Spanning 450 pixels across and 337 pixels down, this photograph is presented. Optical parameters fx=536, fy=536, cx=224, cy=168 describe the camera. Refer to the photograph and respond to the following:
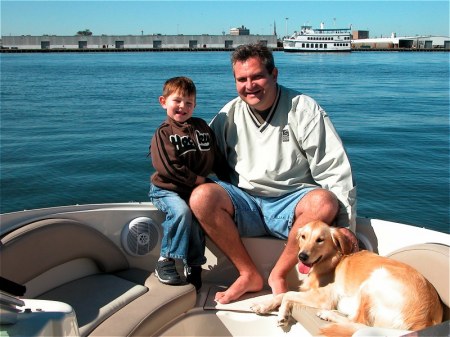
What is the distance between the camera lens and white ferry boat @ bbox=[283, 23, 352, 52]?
3219 inches

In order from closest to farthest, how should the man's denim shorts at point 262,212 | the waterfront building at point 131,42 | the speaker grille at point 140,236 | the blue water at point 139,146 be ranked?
1. the man's denim shorts at point 262,212
2. the speaker grille at point 140,236
3. the blue water at point 139,146
4. the waterfront building at point 131,42

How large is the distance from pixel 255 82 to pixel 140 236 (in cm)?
120

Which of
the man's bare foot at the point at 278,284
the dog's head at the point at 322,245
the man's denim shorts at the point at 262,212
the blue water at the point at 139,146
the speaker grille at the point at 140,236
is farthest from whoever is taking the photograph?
the blue water at the point at 139,146

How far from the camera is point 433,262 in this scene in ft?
8.55

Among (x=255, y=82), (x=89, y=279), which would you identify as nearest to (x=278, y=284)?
(x=89, y=279)

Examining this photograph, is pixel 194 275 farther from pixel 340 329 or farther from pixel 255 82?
pixel 255 82

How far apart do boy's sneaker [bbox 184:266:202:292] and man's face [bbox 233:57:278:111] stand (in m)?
1.08

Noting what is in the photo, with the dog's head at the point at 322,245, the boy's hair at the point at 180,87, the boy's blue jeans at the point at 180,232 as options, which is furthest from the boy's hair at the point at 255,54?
the dog's head at the point at 322,245

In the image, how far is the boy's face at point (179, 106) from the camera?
10.9 feet

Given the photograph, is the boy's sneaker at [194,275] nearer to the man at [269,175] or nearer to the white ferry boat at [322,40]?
the man at [269,175]

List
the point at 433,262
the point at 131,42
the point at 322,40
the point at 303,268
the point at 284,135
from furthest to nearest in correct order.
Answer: the point at 131,42 < the point at 322,40 < the point at 284,135 < the point at 303,268 < the point at 433,262

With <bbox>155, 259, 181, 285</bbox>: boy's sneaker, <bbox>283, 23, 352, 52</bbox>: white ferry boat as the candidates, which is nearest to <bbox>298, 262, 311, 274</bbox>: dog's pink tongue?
<bbox>155, 259, 181, 285</bbox>: boy's sneaker

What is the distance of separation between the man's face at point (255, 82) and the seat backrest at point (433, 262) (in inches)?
48.4

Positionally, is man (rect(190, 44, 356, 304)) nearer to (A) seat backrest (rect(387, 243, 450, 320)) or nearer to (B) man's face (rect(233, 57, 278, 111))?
(B) man's face (rect(233, 57, 278, 111))
